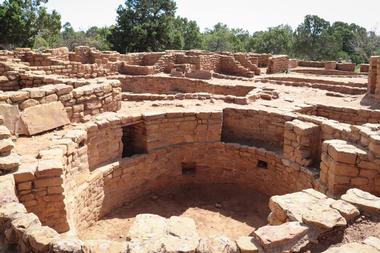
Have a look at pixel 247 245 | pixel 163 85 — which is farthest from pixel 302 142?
pixel 163 85

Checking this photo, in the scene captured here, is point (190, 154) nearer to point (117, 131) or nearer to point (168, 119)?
point (168, 119)

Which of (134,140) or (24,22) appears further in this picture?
(24,22)

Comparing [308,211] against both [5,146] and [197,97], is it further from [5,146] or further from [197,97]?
[197,97]

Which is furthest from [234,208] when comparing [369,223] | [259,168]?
[369,223]

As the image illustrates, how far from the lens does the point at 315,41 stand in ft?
149

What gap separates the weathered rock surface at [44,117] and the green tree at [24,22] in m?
21.2

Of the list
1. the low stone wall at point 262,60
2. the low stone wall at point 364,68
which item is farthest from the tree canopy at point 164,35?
the low stone wall at point 364,68

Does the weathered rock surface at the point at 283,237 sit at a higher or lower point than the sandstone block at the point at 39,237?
lower

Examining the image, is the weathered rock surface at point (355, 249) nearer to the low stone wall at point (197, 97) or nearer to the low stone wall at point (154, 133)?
the low stone wall at point (154, 133)

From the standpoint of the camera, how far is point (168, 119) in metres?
8.52

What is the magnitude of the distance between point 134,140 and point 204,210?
234 cm

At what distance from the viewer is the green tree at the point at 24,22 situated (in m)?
25.2

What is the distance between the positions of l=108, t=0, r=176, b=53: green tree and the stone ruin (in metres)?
20.4

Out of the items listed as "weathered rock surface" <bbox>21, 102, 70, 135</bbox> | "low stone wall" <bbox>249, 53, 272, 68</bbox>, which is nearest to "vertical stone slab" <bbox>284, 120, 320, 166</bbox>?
"weathered rock surface" <bbox>21, 102, 70, 135</bbox>
